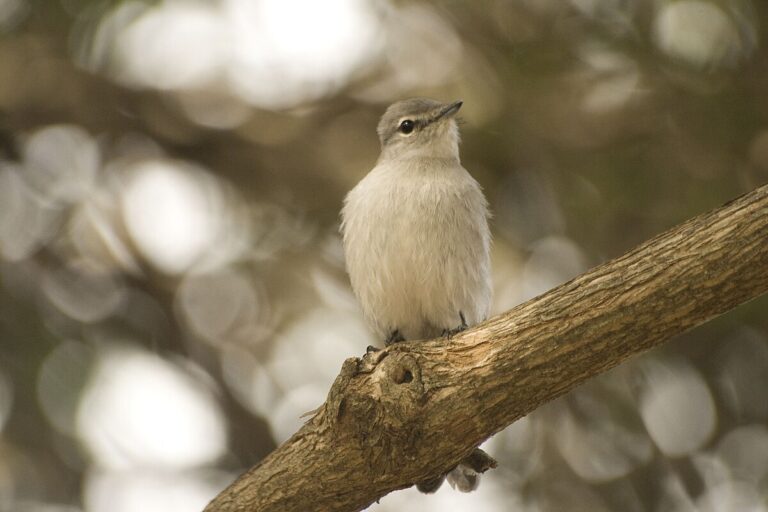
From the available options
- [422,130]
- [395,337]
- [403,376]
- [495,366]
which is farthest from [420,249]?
[495,366]

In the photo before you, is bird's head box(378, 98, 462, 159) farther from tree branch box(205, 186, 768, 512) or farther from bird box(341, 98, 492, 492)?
tree branch box(205, 186, 768, 512)

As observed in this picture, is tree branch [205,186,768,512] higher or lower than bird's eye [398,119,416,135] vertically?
lower

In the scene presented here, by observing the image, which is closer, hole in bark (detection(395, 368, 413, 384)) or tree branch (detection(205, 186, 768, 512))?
tree branch (detection(205, 186, 768, 512))

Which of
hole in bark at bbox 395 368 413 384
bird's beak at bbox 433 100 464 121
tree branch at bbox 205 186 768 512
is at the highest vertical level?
bird's beak at bbox 433 100 464 121

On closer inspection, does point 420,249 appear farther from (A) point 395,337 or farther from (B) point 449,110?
(B) point 449,110

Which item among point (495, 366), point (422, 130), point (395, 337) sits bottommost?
point (495, 366)

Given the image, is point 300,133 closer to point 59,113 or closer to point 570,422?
point 59,113

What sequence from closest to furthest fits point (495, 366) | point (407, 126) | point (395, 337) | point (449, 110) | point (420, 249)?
point (495, 366) < point (420, 249) < point (395, 337) < point (449, 110) < point (407, 126)

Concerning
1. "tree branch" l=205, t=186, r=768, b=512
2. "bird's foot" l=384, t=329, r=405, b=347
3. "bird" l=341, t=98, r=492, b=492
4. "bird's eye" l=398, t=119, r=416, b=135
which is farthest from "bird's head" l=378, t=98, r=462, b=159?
"tree branch" l=205, t=186, r=768, b=512
